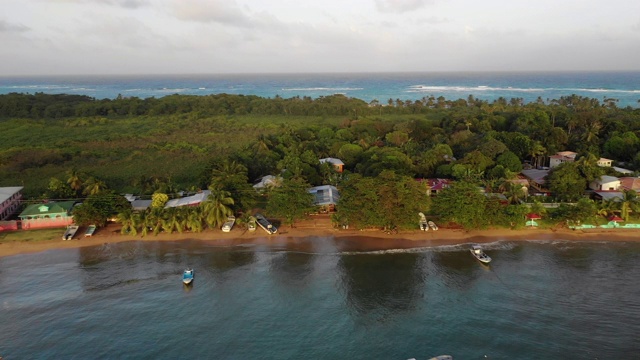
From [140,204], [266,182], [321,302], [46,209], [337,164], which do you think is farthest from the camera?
[337,164]

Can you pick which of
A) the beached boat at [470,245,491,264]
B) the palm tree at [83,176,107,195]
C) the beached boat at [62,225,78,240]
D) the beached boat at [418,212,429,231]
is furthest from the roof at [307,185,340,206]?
the beached boat at [62,225,78,240]

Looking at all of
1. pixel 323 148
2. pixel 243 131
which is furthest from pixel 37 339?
pixel 243 131

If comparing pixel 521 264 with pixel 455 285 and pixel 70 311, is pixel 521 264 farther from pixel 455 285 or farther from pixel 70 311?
pixel 70 311

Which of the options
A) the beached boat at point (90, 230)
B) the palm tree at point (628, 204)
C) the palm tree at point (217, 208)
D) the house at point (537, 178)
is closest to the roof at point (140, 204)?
the beached boat at point (90, 230)

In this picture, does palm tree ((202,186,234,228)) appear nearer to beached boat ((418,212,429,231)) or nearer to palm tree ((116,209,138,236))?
palm tree ((116,209,138,236))

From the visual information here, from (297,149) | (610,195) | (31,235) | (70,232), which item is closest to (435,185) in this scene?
(610,195)

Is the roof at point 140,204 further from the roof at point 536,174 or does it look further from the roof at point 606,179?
the roof at point 606,179

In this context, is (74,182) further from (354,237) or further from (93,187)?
(354,237)
